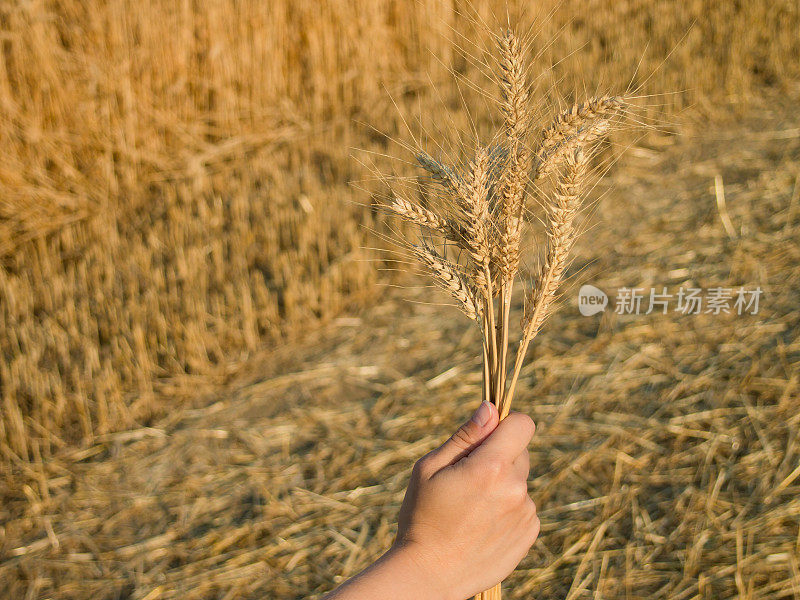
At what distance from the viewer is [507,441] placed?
3.73 feet

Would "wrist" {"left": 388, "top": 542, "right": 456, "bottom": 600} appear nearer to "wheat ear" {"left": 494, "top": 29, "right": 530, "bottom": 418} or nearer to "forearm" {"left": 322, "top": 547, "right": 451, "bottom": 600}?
"forearm" {"left": 322, "top": 547, "right": 451, "bottom": 600}

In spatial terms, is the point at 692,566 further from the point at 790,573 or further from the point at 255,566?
the point at 255,566

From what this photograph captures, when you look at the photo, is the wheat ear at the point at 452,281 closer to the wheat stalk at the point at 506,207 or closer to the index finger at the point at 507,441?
the wheat stalk at the point at 506,207

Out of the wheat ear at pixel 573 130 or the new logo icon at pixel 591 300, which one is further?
the new logo icon at pixel 591 300

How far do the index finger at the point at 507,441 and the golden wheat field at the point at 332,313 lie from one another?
0.35 meters

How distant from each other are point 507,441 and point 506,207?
1.17ft

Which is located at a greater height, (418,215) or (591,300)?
(418,215)

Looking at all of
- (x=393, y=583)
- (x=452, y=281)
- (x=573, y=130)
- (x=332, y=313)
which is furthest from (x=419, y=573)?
(x=332, y=313)

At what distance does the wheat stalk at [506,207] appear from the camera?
112 centimetres

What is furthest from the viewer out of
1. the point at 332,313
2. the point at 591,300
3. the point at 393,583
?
the point at 332,313

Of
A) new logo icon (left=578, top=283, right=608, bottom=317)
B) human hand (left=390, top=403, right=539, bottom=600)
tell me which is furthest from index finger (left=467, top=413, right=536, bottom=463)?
new logo icon (left=578, top=283, right=608, bottom=317)

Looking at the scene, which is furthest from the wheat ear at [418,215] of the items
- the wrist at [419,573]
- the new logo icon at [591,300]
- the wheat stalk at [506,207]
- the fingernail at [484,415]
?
the new logo icon at [591,300]

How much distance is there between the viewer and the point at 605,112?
1.15 metres

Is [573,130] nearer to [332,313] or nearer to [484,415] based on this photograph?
[484,415]
